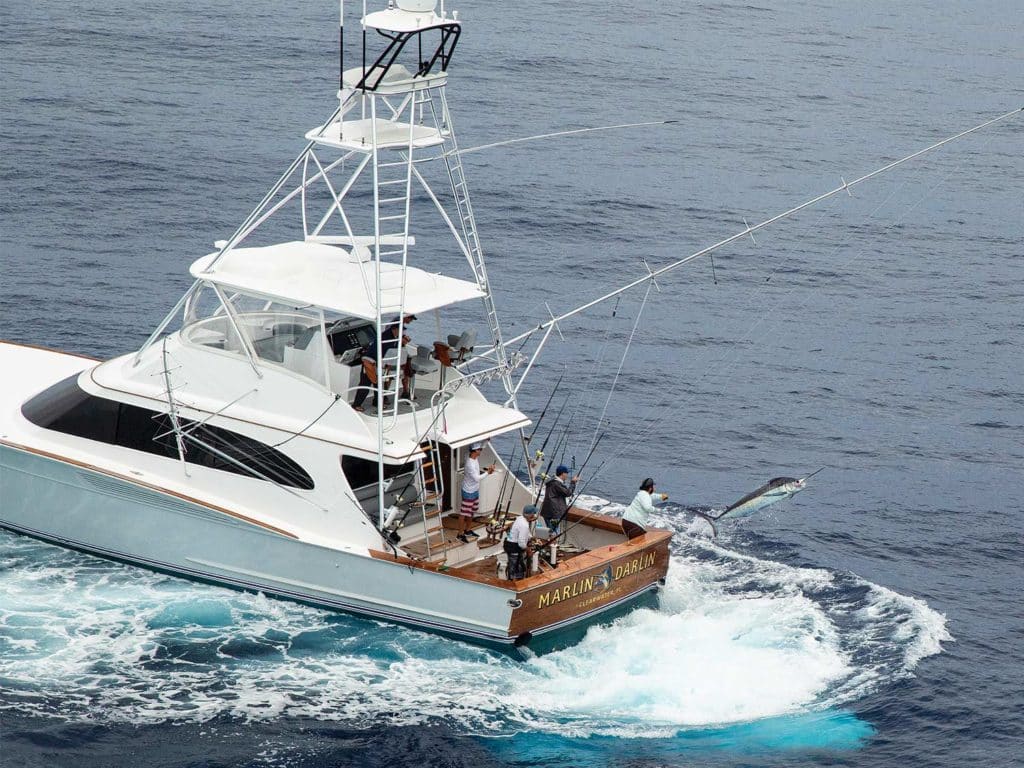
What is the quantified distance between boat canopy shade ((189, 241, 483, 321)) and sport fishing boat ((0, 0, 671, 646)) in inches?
1.4

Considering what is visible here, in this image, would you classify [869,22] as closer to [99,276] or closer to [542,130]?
[542,130]

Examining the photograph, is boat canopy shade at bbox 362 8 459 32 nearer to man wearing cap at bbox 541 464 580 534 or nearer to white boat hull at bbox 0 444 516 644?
man wearing cap at bbox 541 464 580 534

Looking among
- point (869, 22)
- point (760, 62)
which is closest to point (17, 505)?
point (760, 62)

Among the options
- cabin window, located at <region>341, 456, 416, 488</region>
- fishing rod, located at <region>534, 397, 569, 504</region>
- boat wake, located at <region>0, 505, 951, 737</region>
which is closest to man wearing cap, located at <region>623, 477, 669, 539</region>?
boat wake, located at <region>0, 505, 951, 737</region>

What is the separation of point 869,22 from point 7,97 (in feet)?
122

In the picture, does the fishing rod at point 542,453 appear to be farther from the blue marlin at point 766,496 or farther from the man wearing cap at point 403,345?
the blue marlin at point 766,496

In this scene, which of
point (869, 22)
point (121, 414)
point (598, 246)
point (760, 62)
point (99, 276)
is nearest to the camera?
point (121, 414)

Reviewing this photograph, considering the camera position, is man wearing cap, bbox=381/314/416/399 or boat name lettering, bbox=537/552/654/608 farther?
man wearing cap, bbox=381/314/416/399

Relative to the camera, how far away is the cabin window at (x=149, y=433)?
2052 centimetres

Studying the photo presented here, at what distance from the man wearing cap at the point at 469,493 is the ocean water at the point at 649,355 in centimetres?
173

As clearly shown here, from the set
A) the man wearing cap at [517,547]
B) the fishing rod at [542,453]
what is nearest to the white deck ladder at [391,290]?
the man wearing cap at [517,547]

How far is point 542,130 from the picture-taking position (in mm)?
43719

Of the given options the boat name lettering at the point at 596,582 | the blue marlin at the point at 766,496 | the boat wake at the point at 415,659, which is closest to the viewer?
the boat wake at the point at 415,659

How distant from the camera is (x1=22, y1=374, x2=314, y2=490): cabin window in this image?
2052cm
